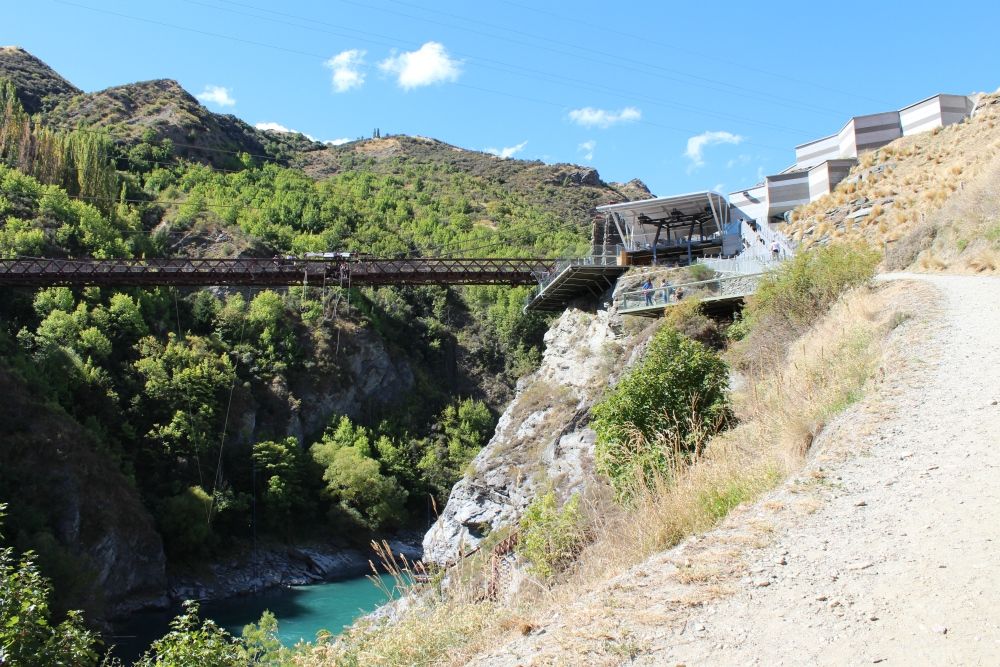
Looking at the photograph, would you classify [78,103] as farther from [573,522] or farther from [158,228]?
[573,522]

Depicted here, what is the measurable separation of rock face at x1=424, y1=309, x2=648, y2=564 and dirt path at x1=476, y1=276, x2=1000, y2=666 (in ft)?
50.6

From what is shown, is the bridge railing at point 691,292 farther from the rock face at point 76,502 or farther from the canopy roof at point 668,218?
the rock face at point 76,502

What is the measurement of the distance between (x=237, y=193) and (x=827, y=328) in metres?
73.5

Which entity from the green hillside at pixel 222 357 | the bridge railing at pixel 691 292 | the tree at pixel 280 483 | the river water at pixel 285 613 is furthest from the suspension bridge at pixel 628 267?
the river water at pixel 285 613

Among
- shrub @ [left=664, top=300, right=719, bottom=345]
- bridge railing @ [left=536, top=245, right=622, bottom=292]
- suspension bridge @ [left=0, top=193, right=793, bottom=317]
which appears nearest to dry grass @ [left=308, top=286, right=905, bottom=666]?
shrub @ [left=664, top=300, right=719, bottom=345]

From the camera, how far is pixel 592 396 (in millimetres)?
22922

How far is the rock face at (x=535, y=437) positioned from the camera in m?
22.3

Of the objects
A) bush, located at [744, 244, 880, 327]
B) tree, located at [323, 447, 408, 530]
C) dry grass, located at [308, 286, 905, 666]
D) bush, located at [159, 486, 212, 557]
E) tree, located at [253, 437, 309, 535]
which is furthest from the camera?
tree, located at [323, 447, 408, 530]

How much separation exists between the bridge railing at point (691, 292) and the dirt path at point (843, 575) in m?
12.6

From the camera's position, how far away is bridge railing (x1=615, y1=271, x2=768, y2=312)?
19234 millimetres

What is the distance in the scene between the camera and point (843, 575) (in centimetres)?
389

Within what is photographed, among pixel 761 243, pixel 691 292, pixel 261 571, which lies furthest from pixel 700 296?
pixel 261 571

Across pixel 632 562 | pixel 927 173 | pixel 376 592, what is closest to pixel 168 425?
pixel 376 592

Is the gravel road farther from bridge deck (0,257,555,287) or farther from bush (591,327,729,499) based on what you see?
bridge deck (0,257,555,287)
